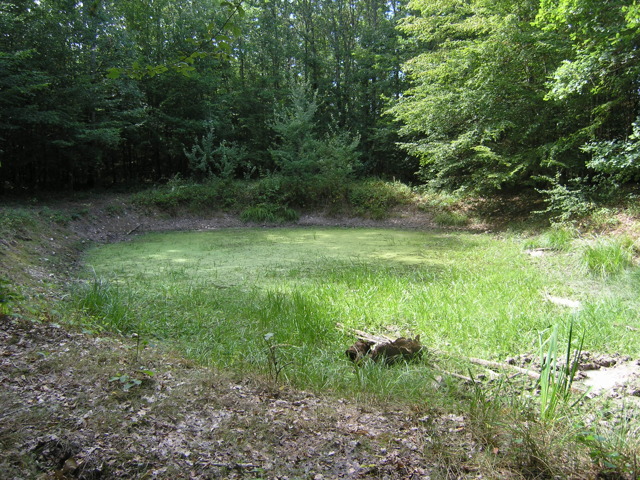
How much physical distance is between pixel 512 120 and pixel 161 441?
980 centimetres

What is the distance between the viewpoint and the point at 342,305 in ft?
12.8

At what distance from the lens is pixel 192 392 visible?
2.02m

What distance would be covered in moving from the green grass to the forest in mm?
2025

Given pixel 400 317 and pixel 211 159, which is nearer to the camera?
pixel 400 317

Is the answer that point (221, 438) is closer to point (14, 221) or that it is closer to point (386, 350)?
point (386, 350)

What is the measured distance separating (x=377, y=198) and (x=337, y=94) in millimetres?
7384

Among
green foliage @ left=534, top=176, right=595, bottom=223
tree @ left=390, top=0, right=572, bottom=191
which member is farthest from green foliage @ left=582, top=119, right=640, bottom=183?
tree @ left=390, top=0, right=572, bottom=191

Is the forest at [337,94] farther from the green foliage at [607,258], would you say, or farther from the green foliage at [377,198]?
the green foliage at [607,258]

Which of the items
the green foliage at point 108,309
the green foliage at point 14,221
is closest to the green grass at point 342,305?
the green foliage at point 108,309

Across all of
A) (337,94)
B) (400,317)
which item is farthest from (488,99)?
(337,94)

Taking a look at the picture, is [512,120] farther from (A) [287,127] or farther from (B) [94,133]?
(B) [94,133]

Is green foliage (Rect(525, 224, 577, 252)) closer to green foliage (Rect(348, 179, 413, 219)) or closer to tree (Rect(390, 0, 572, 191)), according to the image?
tree (Rect(390, 0, 572, 191))

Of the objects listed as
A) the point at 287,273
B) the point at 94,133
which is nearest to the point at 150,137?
the point at 94,133

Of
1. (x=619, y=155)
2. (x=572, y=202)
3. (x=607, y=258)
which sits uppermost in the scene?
(x=619, y=155)
